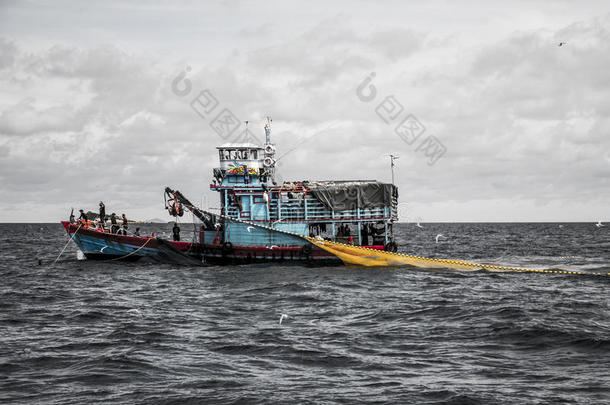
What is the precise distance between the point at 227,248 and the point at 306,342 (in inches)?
826

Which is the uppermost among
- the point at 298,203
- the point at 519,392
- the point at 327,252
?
the point at 298,203

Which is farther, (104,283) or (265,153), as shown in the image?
(265,153)

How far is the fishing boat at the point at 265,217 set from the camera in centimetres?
3706

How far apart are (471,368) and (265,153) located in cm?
2838

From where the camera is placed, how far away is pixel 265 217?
1522 inches

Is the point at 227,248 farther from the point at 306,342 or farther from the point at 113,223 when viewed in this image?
the point at 306,342

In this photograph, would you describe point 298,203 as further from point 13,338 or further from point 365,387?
point 365,387

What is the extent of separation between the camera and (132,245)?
40.2 metres

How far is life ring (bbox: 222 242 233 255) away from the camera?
3711 cm

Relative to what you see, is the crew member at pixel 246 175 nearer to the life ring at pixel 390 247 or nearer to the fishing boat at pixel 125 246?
the fishing boat at pixel 125 246

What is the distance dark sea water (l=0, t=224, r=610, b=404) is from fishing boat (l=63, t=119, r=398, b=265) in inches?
250

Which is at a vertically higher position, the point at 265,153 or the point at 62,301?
the point at 265,153

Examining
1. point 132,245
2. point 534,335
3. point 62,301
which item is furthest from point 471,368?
point 132,245

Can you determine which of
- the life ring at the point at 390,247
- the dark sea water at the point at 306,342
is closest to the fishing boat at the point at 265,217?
the life ring at the point at 390,247
